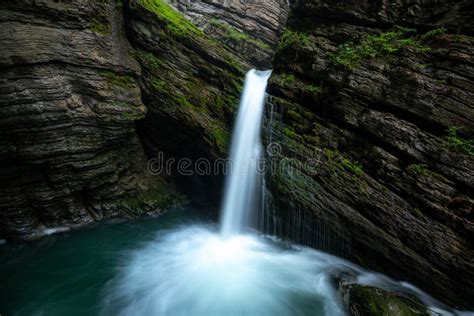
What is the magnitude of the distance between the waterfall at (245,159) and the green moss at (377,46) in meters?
3.22

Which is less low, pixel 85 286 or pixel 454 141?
pixel 454 141

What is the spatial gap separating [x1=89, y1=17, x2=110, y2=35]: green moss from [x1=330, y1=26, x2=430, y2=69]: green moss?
8.30 meters

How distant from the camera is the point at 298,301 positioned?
7.40 m

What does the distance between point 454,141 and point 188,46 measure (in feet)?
33.0

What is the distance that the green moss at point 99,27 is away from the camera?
9909 millimetres

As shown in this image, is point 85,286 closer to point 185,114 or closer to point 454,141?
point 185,114

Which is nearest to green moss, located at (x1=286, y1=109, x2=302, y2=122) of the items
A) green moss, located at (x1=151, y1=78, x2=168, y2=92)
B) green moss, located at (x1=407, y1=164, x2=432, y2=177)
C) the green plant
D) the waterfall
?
the waterfall

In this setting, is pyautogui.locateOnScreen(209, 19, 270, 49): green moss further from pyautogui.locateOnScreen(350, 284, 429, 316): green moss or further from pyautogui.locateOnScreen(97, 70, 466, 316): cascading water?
pyautogui.locateOnScreen(350, 284, 429, 316): green moss

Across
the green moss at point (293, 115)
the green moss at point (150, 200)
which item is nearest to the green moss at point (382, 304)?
the green moss at point (293, 115)

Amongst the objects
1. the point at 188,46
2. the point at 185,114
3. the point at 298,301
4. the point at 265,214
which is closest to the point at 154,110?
the point at 185,114

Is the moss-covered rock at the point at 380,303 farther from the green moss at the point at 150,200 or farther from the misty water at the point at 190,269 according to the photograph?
the green moss at the point at 150,200

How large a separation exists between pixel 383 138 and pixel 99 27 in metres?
10.4

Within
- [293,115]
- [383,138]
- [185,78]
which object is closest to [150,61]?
[185,78]

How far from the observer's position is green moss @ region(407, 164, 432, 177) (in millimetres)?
7129
